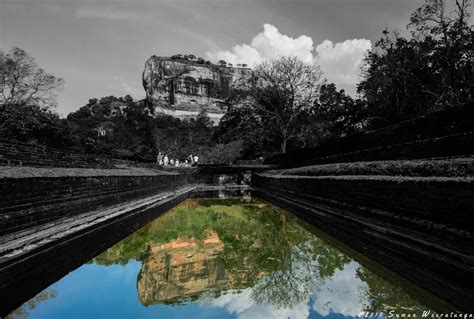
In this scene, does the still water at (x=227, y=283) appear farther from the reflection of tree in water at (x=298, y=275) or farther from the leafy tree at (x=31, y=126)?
the leafy tree at (x=31, y=126)

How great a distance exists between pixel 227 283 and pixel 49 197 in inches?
137

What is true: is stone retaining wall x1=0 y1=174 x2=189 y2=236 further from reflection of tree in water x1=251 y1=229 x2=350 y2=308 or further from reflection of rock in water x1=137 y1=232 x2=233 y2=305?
reflection of tree in water x1=251 y1=229 x2=350 y2=308

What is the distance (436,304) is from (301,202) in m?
7.27

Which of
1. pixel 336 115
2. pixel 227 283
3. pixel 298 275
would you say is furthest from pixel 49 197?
pixel 336 115

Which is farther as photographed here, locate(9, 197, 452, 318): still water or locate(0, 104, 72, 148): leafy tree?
locate(0, 104, 72, 148): leafy tree

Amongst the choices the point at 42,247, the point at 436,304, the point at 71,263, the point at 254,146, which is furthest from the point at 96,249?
the point at 254,146

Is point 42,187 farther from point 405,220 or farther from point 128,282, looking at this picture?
point 405,220

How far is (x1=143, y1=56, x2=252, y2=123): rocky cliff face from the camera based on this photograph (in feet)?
348

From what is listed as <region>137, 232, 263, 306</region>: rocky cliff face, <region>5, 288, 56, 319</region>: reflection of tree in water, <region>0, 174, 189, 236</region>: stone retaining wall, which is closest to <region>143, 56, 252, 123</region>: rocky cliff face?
<region>0, 174, 189, 236</region>: stone retaining wall

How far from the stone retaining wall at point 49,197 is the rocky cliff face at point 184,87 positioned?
97664 millimetres

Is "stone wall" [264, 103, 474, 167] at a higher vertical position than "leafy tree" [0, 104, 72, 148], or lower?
lower

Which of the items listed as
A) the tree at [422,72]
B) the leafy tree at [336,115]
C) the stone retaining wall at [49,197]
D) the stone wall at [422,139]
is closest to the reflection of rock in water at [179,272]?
the stone retaining wall at [49,197]

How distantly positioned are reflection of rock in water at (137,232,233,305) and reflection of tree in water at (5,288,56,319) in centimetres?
89

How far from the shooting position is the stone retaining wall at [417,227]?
117 inches
